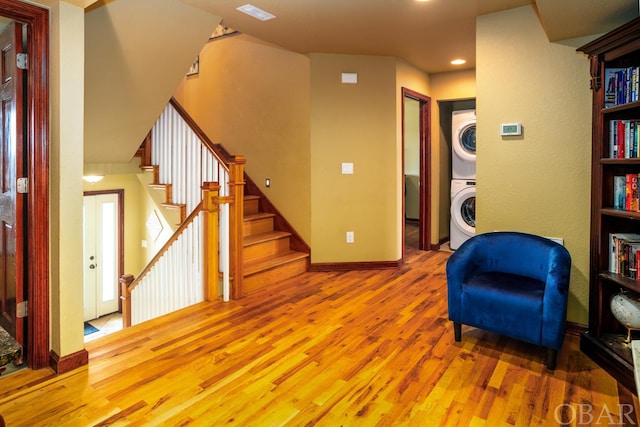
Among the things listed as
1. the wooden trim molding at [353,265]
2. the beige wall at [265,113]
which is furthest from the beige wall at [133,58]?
the wooden trim molding at [353,265]

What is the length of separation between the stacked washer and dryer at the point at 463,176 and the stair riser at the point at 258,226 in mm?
2558

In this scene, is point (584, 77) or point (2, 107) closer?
point (2, 107)

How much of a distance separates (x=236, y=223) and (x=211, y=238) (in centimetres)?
26

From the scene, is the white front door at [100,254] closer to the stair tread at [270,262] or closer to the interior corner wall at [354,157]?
the stair tread at [270,262]

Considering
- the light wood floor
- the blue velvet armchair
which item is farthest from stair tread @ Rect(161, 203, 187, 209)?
the blue velvet armchair

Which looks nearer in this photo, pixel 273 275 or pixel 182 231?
pixel 182 231

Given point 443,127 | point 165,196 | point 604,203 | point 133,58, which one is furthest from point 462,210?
point 133,58

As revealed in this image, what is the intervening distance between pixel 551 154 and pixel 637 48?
0.91m

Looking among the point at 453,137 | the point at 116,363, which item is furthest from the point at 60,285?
the point at 453,137

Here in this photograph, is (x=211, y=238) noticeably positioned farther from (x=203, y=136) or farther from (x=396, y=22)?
(x=396, y=22)

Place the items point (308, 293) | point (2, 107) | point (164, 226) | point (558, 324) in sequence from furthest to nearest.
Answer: point (164, 226), point (308, 293), point (2, 107), point (558, 324)

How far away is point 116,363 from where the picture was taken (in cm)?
259

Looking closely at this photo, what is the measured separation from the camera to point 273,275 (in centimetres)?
433

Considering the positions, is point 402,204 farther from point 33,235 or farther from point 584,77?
point 33,235
